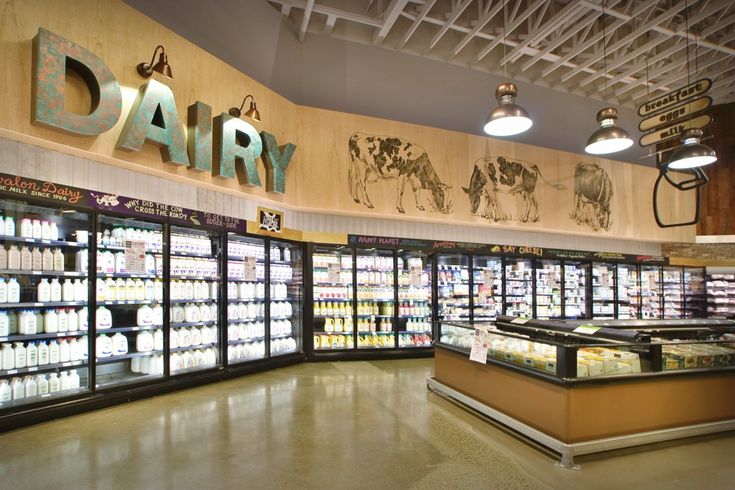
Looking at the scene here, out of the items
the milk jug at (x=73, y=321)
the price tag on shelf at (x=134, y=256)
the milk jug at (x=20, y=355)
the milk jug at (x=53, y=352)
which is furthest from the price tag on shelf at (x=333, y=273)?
the milk jug at (x=20, y=355)

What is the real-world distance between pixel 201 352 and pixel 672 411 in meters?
5.54

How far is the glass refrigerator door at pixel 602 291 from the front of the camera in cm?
1026

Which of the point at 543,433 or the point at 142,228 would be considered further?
the point at 142,228

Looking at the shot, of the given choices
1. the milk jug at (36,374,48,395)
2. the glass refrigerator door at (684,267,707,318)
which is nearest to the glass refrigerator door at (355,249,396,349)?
the milk jug at (36,374,48,395)

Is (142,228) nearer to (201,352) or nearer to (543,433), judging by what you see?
(201,352)

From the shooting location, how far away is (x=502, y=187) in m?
8.88

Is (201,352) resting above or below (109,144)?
below

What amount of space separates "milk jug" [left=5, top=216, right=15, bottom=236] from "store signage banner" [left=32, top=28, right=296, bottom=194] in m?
1.08

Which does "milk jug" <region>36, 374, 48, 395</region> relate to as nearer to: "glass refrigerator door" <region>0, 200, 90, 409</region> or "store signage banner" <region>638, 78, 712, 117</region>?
"glass refrigerator door" <region>0, 200, 90, 409</region>

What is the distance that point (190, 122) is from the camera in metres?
5.36

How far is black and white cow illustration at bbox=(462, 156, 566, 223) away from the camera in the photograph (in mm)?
8594

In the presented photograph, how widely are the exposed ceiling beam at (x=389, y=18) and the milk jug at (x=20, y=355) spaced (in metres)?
Answer: 6.93

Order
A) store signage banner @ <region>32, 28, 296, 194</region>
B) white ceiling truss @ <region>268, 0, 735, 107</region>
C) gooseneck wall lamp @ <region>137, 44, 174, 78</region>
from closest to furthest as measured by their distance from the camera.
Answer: store signage banner @ <region>32, 28, 296, 194</region>, gooseneck wall lamp @ <region>137, 44, 174, 78</region>, white ceiling truss @ <region>268, 0, 735, 107</region>

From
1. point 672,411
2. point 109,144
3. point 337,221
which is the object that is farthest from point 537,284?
point 109,144
